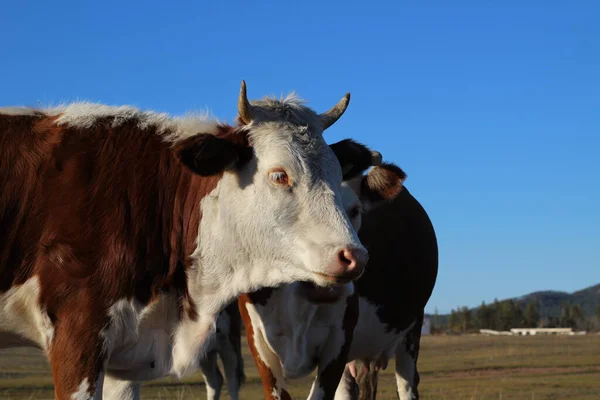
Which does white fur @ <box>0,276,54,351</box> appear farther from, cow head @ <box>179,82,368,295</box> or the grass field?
the grass field

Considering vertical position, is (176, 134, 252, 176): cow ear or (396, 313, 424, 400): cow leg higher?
(176, 134, 252, 176): cow ear

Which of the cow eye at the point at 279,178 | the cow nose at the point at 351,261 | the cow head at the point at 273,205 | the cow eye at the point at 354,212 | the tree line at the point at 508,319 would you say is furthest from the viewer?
the tree line at the point at 508,319

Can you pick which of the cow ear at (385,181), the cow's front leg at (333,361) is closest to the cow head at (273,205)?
the cow's front leg at (333,361)

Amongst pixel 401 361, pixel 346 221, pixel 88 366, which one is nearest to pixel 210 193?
pixel 346 221

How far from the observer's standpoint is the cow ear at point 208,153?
5996 mm

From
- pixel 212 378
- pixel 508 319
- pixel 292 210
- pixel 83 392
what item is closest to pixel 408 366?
pixel 212 378

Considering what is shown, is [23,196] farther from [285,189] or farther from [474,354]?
[474,354]

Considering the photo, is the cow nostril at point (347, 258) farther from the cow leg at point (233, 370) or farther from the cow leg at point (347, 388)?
the cow leg at point (233, 370)

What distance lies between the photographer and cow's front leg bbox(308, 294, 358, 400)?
27.4ft

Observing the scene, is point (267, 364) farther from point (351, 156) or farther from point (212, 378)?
point (212, 378)

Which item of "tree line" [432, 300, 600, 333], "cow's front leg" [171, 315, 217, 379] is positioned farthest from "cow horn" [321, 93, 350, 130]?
"tree line" [432, 300, 600, 333]

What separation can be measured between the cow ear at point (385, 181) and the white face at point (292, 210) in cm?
318

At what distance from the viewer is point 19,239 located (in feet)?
19.5

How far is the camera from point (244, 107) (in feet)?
20.4
